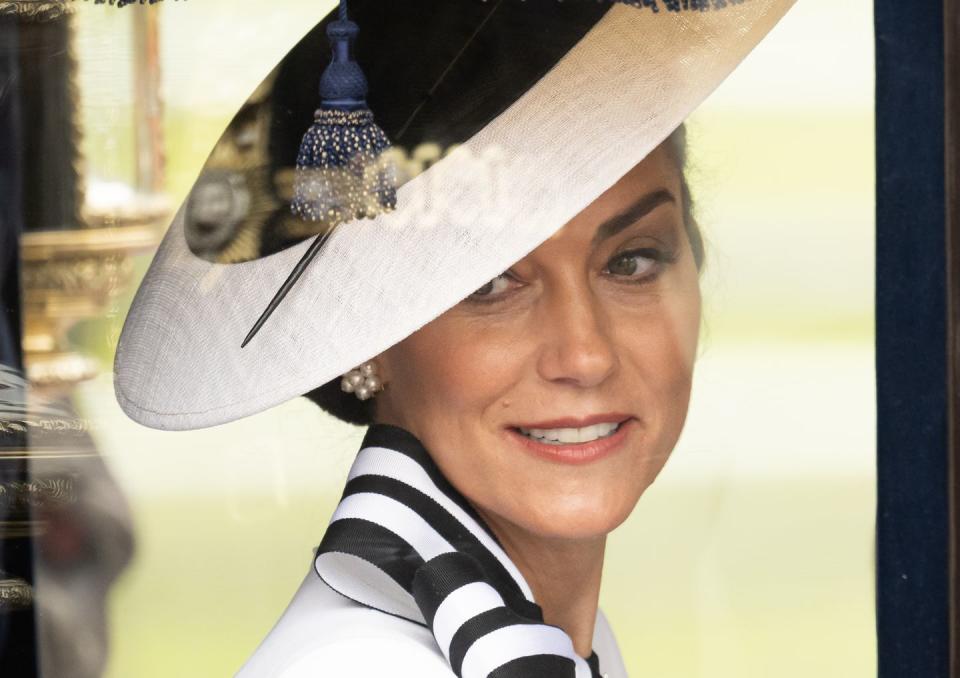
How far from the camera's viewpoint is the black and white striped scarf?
1.88m

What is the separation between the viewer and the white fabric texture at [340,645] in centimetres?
187

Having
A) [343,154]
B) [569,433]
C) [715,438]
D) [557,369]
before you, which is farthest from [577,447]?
[343,154]

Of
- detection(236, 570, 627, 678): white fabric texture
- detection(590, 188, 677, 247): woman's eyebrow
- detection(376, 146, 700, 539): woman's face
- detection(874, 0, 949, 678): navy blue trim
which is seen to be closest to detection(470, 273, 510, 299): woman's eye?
detection(376, 146, 700, 539): woman's face

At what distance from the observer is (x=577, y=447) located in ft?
6.56

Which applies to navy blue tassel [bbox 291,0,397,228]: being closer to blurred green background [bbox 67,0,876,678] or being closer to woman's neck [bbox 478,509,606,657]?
blurred green background [bbox 67,0,876,678]

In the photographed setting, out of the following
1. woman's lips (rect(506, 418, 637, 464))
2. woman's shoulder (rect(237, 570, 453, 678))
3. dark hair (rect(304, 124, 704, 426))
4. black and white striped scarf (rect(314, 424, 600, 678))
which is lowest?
woman's shoulder (rect(237, 570, 453, 678))

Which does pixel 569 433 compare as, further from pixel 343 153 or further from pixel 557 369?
pixel 343 153

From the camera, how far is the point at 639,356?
2014 millimetres

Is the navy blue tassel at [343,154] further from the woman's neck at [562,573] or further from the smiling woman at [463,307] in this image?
the woman's neck at [562,573]

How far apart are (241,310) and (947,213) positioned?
1.06 m

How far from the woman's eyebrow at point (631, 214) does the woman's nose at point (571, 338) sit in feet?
0.27

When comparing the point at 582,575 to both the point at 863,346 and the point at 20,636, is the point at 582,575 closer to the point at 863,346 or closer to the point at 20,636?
the point at 863,346

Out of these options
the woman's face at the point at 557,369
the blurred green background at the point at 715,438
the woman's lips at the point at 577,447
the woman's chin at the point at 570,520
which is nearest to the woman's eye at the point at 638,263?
the woman's face at the point at 557,369

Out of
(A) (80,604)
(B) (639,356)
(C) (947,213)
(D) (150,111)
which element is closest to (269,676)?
(A) (80,604)
